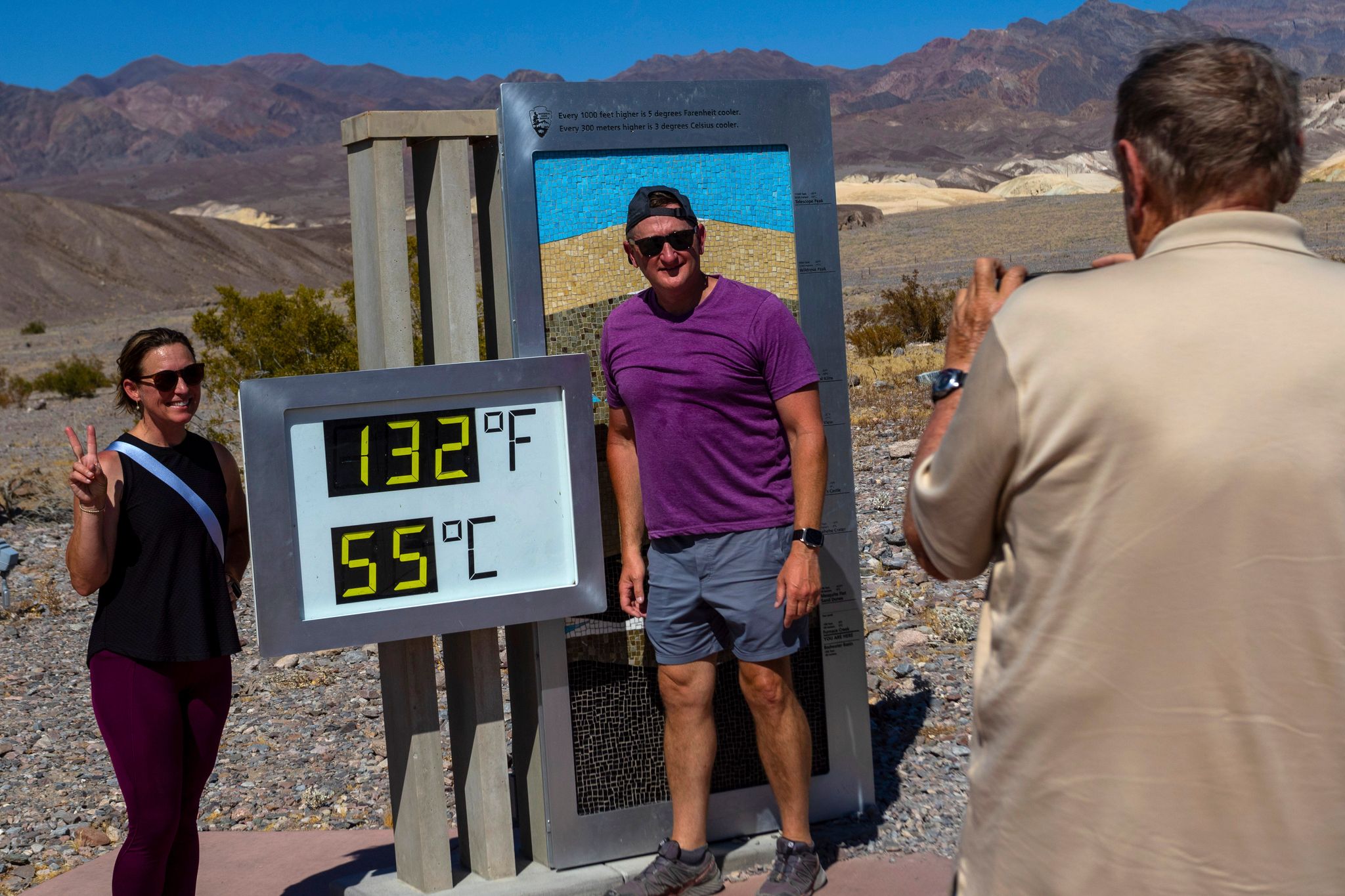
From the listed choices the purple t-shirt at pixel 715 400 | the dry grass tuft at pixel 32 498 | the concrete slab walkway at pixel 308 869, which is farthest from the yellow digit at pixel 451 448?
the dry grass tuft at pixel 32 498

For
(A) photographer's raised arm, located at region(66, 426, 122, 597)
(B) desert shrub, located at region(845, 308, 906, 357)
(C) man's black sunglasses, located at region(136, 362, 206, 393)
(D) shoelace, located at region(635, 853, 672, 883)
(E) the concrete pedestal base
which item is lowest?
(E) the concrete pedestal base

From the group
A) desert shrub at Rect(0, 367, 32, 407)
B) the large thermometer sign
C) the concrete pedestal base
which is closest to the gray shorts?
the large thermometer sign

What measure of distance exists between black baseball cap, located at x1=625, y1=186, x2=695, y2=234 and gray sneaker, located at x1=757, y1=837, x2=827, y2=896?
1784 mm

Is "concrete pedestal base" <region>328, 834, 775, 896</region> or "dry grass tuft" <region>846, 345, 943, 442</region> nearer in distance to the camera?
"concrete pedestal base" <region>328, 834, 775, 896</region>

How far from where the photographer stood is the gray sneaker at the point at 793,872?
151 inches

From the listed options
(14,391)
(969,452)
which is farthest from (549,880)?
(14,391)

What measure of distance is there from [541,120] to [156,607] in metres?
1.68

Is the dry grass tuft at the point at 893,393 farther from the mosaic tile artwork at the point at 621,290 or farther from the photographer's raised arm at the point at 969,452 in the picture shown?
the photographer's raised arm at the point at 969,452

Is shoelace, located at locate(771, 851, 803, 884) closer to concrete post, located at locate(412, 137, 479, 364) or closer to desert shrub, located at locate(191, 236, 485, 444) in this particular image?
concrete post, located at locate(412, 137, 479, 364)

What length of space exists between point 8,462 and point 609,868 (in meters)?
12.7

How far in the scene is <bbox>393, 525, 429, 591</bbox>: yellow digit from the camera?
11.9ft

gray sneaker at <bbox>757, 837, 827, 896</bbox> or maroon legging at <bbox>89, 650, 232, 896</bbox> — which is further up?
maroon legging at <bbox>89, 650, 232, 896</bbox>

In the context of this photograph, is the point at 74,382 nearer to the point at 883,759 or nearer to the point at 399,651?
the point at 883,759

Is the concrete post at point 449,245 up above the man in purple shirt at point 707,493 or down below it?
above
